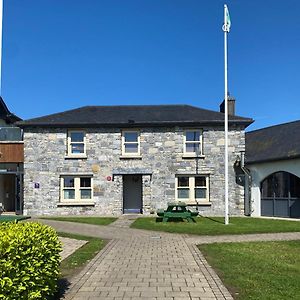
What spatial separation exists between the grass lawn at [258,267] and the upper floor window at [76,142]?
1408cm

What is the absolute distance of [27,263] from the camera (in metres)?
4.77

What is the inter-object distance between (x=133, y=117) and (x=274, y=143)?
861 centimetres

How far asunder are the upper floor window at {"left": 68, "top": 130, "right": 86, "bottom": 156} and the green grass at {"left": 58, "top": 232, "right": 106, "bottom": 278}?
1123 centimetres

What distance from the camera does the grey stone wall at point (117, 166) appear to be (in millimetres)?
23719

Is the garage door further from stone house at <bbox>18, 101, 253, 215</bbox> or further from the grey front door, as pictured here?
the grey front door

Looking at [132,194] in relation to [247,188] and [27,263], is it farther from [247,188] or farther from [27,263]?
[27,263]

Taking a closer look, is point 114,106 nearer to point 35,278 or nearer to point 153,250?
point 153,250

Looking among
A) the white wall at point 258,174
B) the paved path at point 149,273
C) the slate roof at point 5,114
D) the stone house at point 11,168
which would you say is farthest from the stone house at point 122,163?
the paved path at point 149,273

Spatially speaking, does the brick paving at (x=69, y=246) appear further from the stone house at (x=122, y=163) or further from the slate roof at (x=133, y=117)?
the slate roof at (x=133, y=117)

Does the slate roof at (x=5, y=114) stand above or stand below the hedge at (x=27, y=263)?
above

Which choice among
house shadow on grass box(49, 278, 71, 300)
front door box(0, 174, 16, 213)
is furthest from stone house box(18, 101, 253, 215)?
house shadow on grass box(49, 278, 71, 300)

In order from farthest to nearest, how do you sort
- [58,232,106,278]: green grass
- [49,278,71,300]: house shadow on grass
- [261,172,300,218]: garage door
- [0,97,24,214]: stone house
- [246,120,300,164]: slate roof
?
1. [0,97,24,214]: stone house
2. [246,120,300,164]: slate roof
3. [261,172,300,218]: garage door
4. [58,232,106,278]: green grass
5. [49,278,71,300]: house shadow on grass

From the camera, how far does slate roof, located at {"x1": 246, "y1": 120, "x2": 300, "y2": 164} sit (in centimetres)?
2170

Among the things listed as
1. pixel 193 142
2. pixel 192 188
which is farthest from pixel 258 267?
pixel 193 142
